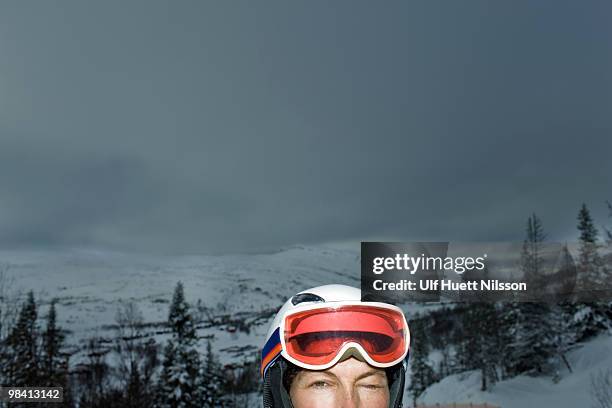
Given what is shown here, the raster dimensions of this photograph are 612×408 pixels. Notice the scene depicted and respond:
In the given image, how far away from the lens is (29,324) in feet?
179

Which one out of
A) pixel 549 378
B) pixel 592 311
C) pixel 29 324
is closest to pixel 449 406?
pixel 549 378

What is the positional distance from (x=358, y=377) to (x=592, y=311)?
7238 cm

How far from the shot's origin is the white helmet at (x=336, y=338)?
442 centimetres

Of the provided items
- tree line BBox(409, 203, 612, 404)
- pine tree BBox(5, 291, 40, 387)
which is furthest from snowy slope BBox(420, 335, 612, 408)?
pine tree BBox(5, 291, 40, 387)

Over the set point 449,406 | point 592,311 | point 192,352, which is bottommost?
point 449,406

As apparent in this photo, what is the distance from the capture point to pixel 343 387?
4.34 metres

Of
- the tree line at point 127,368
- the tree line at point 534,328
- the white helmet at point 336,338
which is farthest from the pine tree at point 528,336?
the white helmet at point 336,338

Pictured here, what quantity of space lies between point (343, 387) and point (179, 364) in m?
45.4

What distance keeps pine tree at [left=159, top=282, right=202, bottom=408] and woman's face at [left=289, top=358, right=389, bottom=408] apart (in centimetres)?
4200

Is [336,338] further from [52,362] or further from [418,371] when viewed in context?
[418,371]

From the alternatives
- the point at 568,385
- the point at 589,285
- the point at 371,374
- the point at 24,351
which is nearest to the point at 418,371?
the point at 568,385

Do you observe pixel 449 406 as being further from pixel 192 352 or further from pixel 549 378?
pixel 192 352

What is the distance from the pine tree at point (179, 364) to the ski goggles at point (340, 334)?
41874mm

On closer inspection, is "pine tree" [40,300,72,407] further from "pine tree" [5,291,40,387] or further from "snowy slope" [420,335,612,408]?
"snowy slope" [420,335,612,408]
